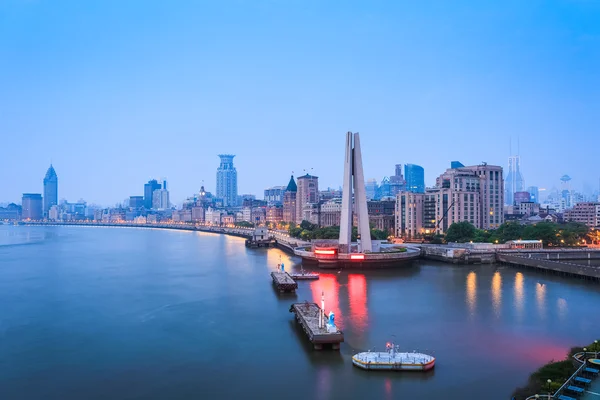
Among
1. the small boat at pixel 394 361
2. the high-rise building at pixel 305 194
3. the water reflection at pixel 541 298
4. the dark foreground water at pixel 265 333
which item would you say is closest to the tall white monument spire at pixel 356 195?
the dark foreground water at pixel 265 333

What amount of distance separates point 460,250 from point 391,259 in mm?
9713

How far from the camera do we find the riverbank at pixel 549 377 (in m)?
16.5

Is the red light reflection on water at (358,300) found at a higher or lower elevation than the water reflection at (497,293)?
lower

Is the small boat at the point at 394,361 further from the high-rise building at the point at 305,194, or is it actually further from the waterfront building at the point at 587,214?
the high-rise building at the point at 305,194

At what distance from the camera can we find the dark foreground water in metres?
19.6

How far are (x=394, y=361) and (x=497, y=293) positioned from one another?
20.7 metres

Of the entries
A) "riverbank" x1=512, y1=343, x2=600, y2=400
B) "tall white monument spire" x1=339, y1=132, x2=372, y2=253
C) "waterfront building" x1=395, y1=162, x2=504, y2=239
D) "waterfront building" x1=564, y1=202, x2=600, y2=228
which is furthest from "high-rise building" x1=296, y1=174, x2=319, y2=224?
"riverbank" x1=512, y1=343, x2=600, y2=400

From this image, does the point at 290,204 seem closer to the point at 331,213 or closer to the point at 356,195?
the point at 331,213

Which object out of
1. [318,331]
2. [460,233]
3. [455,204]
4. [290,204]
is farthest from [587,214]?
[318,331]

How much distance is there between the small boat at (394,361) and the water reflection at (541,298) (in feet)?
42.7

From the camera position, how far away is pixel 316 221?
133125 millimetres

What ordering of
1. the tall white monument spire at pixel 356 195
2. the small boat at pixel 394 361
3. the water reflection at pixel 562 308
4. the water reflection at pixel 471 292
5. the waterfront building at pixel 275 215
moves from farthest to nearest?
1. the waterfront building at pixel 275 215
2. the tall white monument spire at pixel 356 195
3. the water reflection at pixel 471 292
4. the water reflection at pixel 562 308
5. the small boat at pixel 394 361

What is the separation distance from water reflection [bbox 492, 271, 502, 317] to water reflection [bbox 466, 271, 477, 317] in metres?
1.31

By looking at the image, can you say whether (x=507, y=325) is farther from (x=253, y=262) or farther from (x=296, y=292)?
(x=253, y=262)
